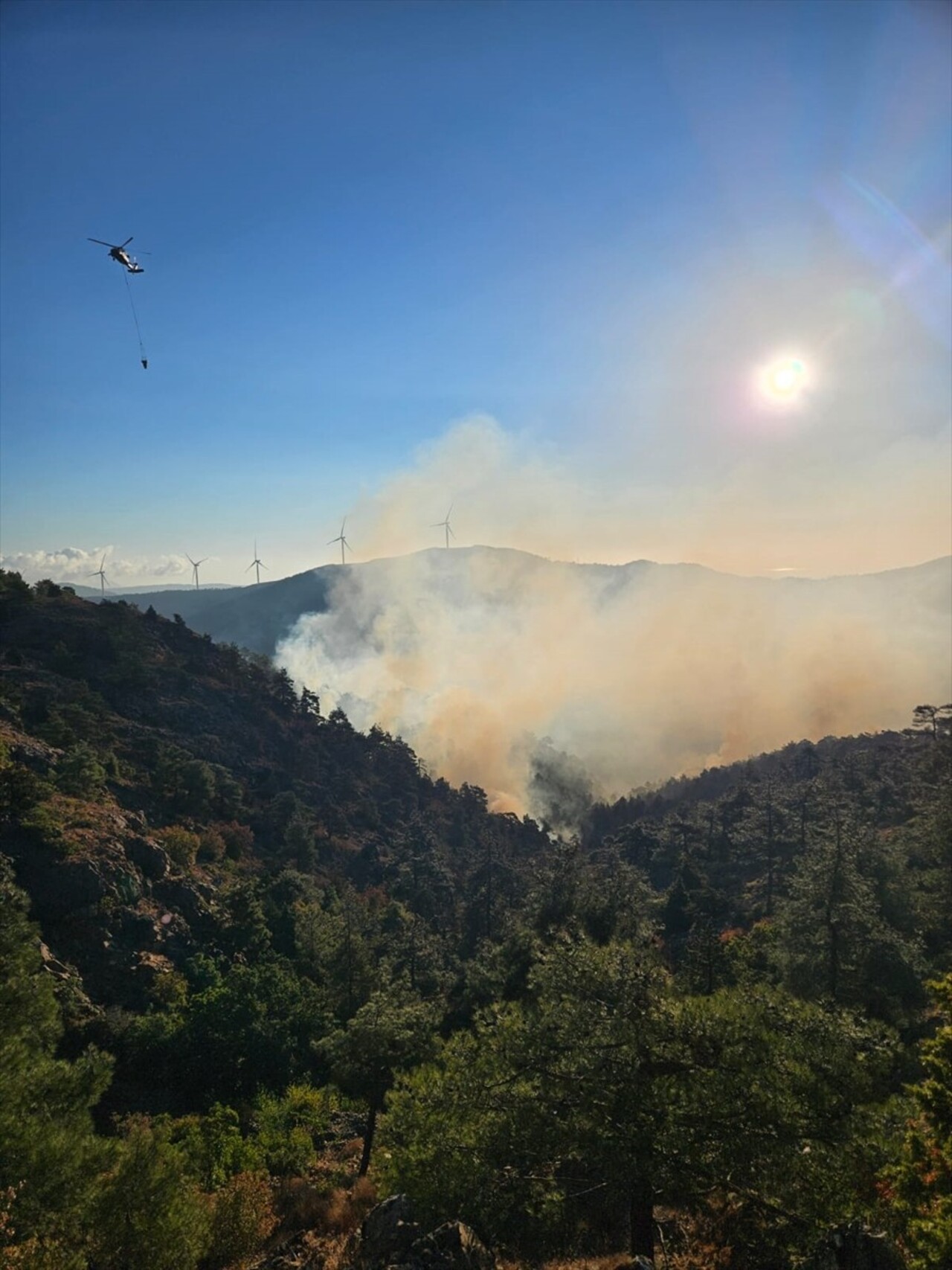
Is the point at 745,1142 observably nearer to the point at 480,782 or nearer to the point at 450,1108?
the point at 450,1108

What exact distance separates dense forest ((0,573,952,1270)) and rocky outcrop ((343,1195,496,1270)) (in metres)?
1.54

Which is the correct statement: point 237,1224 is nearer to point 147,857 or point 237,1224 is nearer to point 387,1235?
point 387,1235

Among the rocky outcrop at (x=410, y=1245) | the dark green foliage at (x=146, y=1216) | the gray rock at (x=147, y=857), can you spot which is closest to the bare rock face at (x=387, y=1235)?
the rocky outcrop at (x=410, y=1245)

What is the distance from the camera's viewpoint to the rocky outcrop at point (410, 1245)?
46.8ft

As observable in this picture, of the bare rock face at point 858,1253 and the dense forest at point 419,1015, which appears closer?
the bare rock face at point 858,1253

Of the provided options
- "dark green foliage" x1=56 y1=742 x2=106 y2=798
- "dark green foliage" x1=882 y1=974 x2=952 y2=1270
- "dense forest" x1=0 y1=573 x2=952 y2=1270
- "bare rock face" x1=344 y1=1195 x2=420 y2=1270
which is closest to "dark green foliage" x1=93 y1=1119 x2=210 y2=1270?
"dense forest" x1=0 y1=573 x2=952 y2=1270

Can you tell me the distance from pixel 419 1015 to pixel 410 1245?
20.2 metres

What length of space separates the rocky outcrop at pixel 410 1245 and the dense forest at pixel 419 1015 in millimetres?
1537

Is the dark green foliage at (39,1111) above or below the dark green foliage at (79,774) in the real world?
below

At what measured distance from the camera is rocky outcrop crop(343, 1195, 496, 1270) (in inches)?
561

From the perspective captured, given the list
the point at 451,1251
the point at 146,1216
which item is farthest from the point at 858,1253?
the point at 146,1216

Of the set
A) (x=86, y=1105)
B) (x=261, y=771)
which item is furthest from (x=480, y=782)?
(x=86, y=1105)

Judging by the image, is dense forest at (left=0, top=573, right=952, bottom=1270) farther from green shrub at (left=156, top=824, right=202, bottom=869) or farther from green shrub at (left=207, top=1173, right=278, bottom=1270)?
green shrub at (left=156, top=824, right=202, bottom=869)

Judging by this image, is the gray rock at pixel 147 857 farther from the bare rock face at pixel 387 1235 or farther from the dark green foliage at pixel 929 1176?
the dark green foliage at pixel 929 1176
